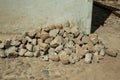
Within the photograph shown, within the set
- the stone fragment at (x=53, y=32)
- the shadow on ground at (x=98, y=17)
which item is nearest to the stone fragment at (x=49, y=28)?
the stone fragment at (x=53, y=32)

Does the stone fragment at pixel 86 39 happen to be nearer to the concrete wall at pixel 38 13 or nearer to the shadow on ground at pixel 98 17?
the concrete wall at pixel 38 13

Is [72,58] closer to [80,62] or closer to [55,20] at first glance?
[80,62]

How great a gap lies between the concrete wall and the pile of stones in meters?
0.27

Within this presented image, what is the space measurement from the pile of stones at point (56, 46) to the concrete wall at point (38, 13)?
27 cm

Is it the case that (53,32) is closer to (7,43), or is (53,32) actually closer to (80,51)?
(80,51)

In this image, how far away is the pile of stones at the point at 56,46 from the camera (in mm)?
4508

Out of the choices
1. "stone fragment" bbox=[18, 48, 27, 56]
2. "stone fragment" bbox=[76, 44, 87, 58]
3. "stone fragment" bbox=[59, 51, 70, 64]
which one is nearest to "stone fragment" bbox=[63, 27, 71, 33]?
"stone fragment" bbox=[76, 44, 87, 58]

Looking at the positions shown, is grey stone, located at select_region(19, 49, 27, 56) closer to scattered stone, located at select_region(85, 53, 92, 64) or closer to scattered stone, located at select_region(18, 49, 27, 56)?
scattered stone, located at select_region(18, 49, 27, 56)

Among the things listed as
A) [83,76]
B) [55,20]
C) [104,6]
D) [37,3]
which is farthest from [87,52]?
[104,6]

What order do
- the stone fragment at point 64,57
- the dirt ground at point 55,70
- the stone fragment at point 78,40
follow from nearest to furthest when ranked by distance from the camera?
the dirt ground at point 55,70, the stone fragment at point 64,57, the stone fragment at point 78,40

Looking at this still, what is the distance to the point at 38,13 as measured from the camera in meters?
5.05

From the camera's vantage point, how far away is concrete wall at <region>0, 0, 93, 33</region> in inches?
194

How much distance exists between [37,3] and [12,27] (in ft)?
2.52

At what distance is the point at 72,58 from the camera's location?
14.9 feet
